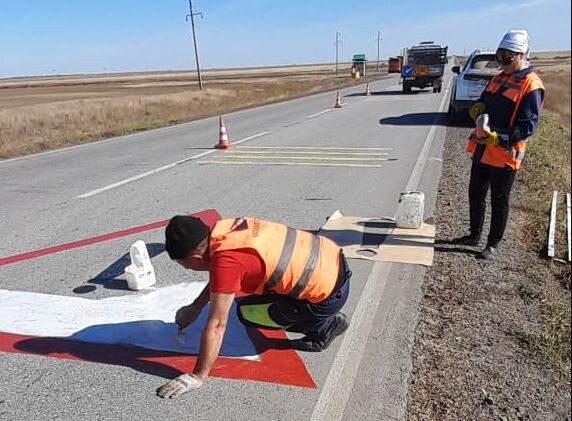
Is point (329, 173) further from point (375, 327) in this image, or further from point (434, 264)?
point (375, 327)

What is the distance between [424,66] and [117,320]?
2654 cm

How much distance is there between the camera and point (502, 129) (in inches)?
167

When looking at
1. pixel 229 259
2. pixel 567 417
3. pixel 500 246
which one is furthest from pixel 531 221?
pixel 229 259

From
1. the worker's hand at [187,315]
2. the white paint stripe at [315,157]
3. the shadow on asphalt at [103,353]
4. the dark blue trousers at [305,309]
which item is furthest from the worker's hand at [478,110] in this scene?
the white paint stripe at [315,157]

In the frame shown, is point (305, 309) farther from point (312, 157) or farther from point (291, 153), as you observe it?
point (291, 153)

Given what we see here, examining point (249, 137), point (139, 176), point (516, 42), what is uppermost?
point (516, 42)

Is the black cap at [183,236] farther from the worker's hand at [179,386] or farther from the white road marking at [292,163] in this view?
the white road marking at [292,163]

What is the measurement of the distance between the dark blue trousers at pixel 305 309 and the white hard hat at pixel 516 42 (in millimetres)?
2074

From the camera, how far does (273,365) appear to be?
3.05m

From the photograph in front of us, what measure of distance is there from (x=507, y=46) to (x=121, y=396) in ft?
11.4

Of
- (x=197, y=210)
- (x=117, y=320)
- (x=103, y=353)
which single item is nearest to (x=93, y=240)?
(x=197, y=210)

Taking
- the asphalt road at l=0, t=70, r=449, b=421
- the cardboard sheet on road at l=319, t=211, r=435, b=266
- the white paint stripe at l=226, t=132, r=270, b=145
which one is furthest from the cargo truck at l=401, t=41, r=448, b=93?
the cardboard sheet on road at l=319, t=211, r=435, b=266

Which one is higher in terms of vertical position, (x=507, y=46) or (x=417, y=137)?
(x=507, y=46)

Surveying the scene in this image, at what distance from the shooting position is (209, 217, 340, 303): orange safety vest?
2635 mm
